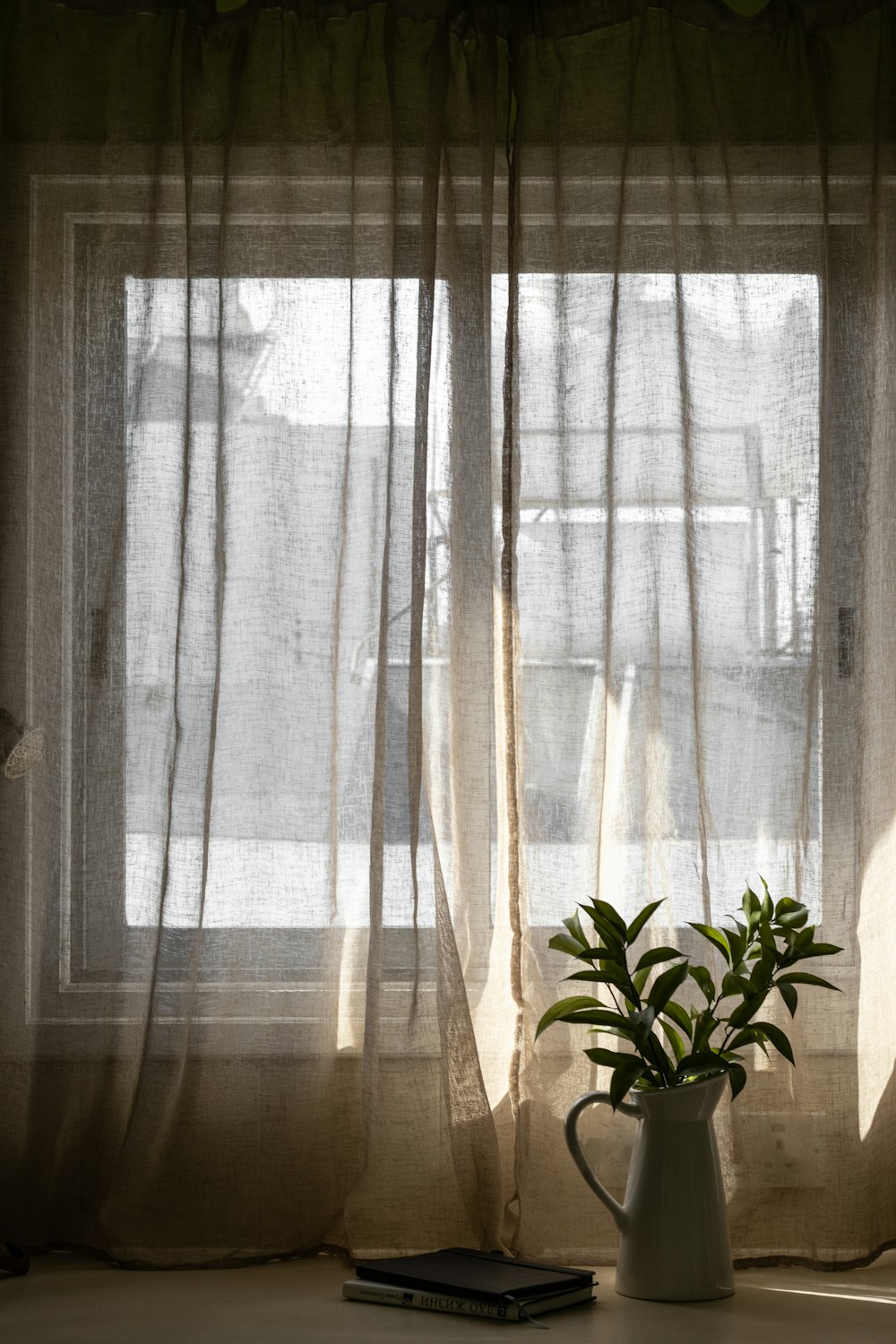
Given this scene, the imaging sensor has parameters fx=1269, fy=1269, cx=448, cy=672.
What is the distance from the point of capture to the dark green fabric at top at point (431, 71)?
5.72ft

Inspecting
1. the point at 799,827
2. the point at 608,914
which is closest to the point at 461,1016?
the point at 608,914

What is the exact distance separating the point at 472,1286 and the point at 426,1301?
6 cm

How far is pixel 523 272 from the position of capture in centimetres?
174

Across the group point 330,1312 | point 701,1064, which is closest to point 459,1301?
point 330,1312

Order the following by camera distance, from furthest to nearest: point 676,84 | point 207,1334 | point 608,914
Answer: point 676,84 → point 608,914 → point 207,1334

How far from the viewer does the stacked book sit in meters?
1.39

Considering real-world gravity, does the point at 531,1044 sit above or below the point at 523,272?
below

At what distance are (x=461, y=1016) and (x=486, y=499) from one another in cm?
69

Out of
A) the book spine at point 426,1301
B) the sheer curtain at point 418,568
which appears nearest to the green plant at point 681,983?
the sheer curtain at point 418,568

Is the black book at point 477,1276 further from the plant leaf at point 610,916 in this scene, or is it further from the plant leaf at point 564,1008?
the plant leaf at point 610,916

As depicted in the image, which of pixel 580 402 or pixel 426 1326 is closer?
pixel 426 1326

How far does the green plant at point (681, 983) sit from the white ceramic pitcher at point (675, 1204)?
0.10 ft

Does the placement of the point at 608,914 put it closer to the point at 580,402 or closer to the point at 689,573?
the point at 689,573

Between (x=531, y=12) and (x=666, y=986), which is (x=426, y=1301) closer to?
(x=666, y=986)
